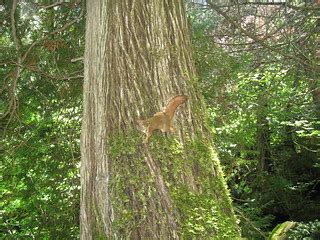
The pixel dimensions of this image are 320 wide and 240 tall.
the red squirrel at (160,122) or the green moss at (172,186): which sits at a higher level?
the red squirrel at (160,122)

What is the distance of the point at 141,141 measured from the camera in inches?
85.7

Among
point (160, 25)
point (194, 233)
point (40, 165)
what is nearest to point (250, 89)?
point (40, 165)

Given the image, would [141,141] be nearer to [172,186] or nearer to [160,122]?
[160,122]

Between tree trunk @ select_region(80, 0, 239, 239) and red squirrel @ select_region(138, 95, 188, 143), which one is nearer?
tree trunk @ select_region(80, 0, 239, 239)

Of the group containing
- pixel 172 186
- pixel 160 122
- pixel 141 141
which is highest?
pixel 160 122

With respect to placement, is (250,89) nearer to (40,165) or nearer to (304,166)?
(40,165)

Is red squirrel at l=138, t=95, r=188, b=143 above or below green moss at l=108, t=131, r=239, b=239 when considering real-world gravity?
above

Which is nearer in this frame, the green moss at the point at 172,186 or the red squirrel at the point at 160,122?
the green moss at the point at 172,186

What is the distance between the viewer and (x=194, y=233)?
2.04 m

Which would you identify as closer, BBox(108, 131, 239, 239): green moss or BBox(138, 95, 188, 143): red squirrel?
BBox(108, 131, 239, 239): green moss

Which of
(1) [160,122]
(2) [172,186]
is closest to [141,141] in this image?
(1) [160,122]

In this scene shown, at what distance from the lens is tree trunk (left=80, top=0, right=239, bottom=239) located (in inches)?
81.8

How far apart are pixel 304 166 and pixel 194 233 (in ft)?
30.5

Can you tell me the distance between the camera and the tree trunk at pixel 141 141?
208 cm
